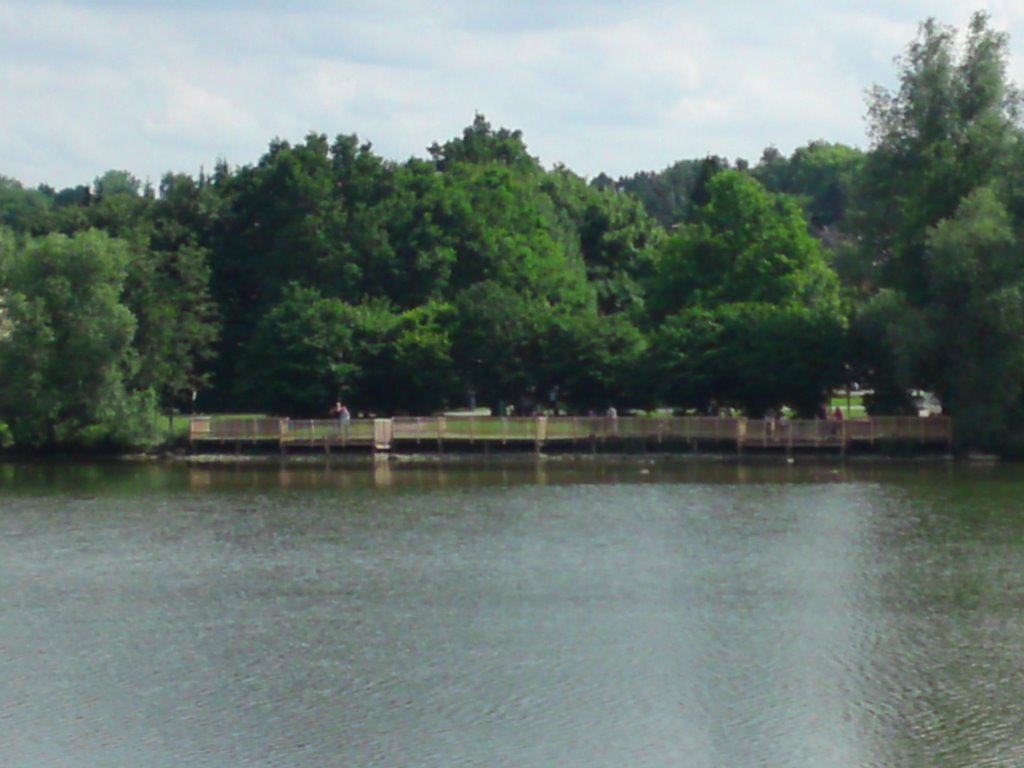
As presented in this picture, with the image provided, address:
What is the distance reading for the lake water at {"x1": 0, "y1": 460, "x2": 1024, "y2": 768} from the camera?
72.5ft

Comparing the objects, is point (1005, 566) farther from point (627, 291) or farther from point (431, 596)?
point (627, 291)

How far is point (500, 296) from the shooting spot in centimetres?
7219

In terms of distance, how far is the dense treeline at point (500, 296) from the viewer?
60125mm

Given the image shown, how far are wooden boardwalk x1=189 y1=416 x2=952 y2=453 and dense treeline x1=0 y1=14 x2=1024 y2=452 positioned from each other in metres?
2.07

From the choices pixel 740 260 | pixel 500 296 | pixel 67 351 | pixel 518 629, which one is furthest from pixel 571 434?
pixel 518 629

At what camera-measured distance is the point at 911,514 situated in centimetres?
4403

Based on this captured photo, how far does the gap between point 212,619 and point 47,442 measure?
122 feet

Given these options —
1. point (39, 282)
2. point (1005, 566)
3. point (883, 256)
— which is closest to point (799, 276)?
point (883, 256)

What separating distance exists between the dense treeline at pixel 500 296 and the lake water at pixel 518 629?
13.1 m

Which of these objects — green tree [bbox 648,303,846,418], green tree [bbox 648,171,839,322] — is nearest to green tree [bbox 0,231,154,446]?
green tree [bbox 648,303,846,418]

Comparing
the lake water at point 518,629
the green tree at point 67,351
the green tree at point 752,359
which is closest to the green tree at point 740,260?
the green tree at point 752,359

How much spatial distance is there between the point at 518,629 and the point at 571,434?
3538 cm

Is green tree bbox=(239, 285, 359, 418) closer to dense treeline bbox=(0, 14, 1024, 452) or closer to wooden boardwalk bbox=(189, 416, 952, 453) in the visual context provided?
dense treeline bbox=(0, 14, 1024, 452)

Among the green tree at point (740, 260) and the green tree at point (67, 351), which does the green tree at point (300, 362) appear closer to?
the green tree at point (67, 351)
